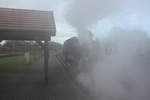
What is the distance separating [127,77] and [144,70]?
2.82 feet

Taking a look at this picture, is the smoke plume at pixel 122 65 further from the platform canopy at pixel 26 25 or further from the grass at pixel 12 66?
the grass at pixel 12 66

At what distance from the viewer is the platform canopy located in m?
6.47

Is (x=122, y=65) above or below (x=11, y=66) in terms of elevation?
above

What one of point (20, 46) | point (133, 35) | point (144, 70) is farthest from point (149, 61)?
point (20, 46)

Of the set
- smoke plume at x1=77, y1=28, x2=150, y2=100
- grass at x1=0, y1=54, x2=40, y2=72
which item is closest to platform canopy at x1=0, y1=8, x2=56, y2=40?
smoke plume at x1=77, y1=28, x2=150, y2=100

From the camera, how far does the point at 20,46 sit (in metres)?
40.8

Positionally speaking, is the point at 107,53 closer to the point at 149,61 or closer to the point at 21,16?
the point at 149,61

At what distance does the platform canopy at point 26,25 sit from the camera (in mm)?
6475

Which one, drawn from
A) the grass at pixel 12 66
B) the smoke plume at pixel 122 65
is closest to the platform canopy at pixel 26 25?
the smoke plume at pixel 122 65

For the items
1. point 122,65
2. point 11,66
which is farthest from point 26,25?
point 11,66

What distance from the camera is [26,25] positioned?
21.9ft

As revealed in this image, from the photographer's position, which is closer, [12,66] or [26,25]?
[26,25]

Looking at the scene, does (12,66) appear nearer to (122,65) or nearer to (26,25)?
(26,25)

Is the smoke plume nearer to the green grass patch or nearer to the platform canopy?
the platform canopy
